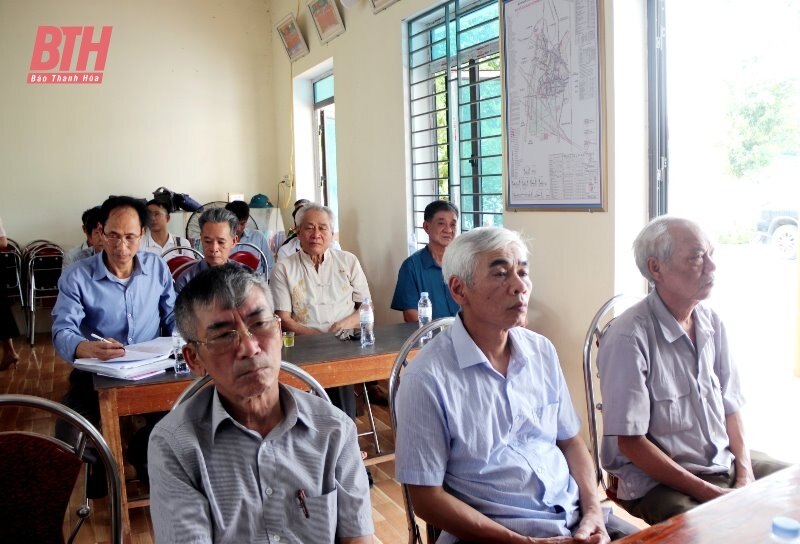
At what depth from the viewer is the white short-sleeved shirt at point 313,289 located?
3.77 metres

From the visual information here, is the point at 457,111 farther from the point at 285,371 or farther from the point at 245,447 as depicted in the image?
the point at 245,447

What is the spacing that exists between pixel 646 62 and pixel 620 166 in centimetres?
47

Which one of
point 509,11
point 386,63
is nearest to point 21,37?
point 386,63

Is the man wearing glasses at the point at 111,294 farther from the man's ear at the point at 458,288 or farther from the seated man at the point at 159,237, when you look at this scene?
the seated man at the point at 159,237

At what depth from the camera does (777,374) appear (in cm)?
266

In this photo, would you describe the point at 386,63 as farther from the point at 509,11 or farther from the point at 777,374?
the point at 777,374

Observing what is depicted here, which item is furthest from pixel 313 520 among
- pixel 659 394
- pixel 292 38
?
pixel 292 38

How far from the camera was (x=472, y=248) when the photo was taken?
1.69 meters

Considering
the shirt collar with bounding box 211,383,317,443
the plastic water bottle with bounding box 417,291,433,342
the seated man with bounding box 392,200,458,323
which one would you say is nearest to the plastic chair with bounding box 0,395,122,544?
the shirt collar with bounding box 211,383,317,443

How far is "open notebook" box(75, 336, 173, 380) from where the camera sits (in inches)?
96.3

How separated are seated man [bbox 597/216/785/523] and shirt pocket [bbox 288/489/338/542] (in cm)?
87

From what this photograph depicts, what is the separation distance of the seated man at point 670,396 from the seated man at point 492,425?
212 mm

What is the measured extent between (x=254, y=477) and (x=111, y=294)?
6.23 feet


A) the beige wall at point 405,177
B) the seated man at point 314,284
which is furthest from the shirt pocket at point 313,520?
Answer: the seated man at point 314,284
